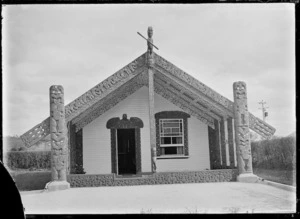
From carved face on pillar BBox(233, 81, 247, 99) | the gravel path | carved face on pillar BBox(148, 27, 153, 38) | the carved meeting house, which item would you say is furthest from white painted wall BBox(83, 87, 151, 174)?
carved face on pillar BBox(233, 81, 247, 99)

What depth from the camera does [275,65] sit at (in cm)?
812

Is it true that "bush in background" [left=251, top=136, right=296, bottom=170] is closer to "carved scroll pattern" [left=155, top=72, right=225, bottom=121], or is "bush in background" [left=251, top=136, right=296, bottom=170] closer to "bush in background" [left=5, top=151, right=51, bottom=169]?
"carved scroll pattern" [left=155, top=72, right=225, bottom=121]

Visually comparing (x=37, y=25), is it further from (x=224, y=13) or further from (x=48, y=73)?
(x=224, y=13)

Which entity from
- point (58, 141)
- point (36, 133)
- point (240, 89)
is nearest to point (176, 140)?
point (240, 89)

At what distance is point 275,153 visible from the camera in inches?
320

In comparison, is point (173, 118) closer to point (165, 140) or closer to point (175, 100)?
point (175, 100)

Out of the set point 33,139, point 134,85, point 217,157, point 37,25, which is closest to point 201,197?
point 217,157

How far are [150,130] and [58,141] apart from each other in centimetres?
194

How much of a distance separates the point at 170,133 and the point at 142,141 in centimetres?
77

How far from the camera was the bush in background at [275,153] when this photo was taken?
8023 mm

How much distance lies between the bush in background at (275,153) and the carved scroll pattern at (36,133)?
437 cm

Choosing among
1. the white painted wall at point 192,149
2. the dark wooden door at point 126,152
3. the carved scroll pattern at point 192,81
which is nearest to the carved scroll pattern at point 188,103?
the white painted wall at point 192,149

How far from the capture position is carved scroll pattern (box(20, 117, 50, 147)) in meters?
7.88

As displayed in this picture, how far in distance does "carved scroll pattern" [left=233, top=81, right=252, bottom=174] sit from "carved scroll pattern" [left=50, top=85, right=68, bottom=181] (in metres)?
3.65
